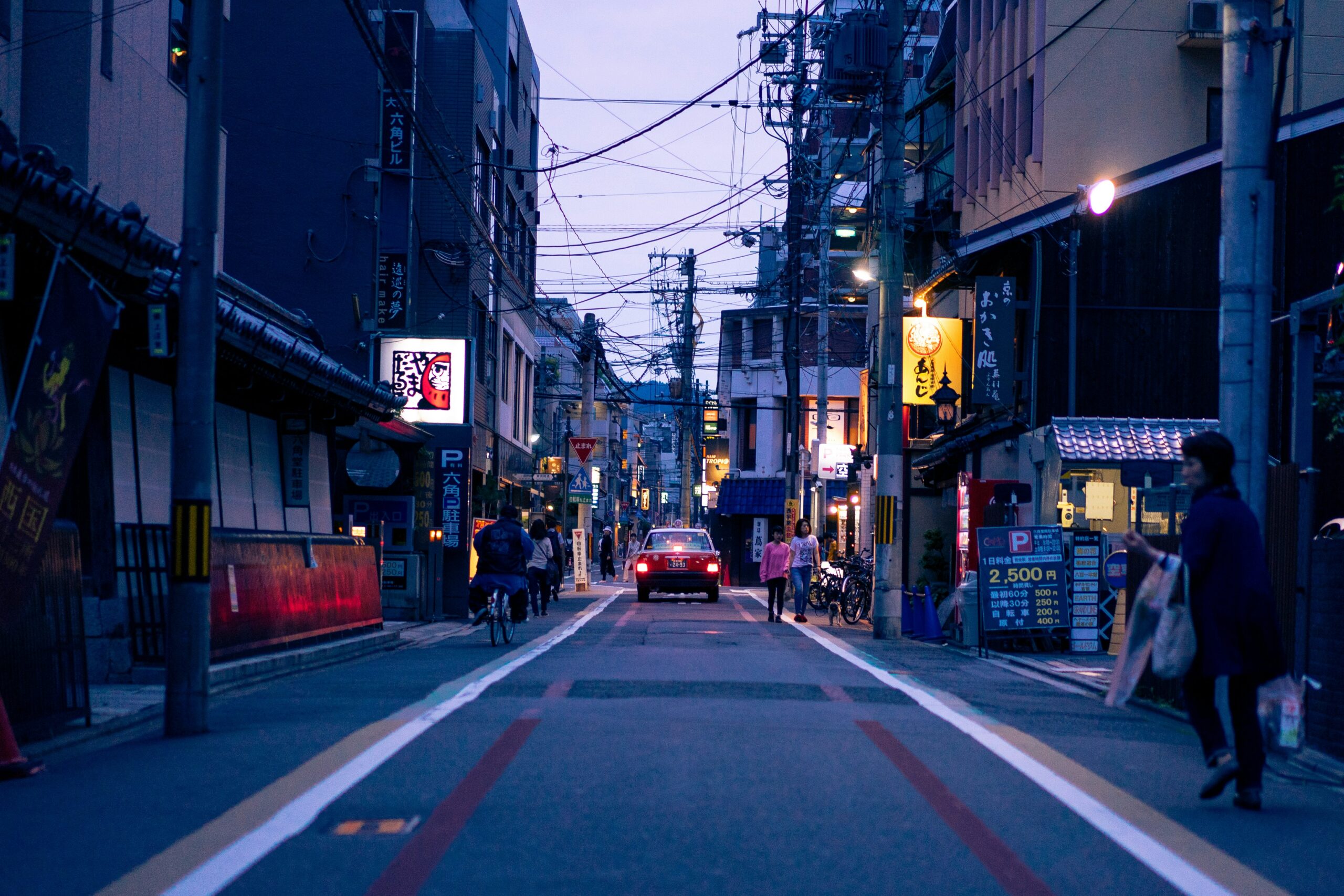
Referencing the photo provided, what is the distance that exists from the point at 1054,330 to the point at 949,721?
15.2 m

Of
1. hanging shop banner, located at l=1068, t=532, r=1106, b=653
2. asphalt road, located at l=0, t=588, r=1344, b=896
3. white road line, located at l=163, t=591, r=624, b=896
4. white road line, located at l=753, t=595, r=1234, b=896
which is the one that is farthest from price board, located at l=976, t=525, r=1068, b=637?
white road line, located at l=163, t=591, r=624, b=896

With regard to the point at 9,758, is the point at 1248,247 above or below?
above

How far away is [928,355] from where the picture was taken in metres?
27.7

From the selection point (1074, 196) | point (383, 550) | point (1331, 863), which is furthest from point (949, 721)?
point (383, 550)

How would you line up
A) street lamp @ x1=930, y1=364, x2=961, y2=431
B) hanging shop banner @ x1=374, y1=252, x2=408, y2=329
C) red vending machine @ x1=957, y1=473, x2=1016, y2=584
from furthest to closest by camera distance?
hanging shop banner @ x1=374, y1=252, x2=408, y2=329
street lamp @ x1=930, y1=364, x2=961, y2=431
red vending machine @ x1=957, y1=473, x2=1016, y2=584

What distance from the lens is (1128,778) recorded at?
795 cm

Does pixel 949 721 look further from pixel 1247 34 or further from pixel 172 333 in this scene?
pixel 172 333

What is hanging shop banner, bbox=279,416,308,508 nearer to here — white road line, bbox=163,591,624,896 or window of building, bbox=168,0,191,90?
window of building, bbox=168,0,191,90

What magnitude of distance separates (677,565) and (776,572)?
770cm

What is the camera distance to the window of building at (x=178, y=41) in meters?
18.4

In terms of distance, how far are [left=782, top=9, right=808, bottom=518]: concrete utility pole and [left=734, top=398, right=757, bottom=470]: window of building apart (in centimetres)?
1202

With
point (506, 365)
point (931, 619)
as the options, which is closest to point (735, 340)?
point (506, 365)

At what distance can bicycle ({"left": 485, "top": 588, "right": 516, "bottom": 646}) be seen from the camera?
59.6ft

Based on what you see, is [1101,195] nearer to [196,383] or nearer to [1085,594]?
[1085,594]
